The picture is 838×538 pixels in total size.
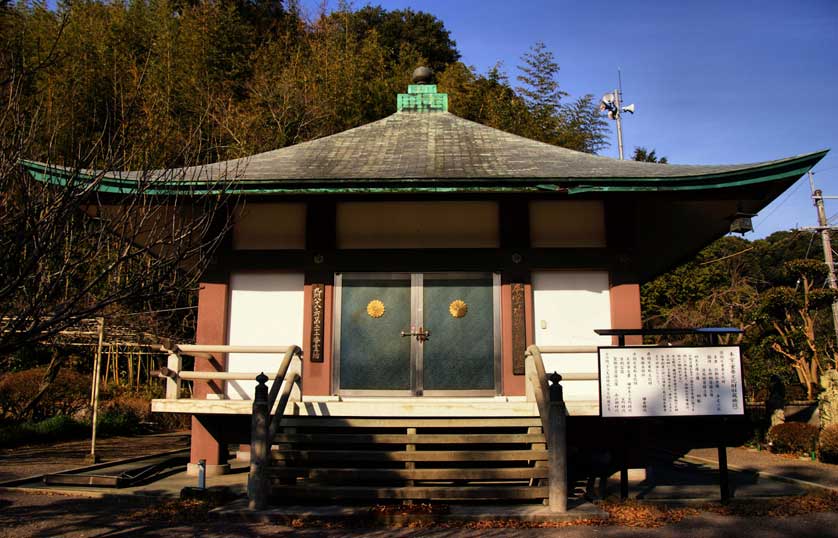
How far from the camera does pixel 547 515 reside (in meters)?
6.72

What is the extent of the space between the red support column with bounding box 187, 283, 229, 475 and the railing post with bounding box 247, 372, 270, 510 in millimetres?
2184

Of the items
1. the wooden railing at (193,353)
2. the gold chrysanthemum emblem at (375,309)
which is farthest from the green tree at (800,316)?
the wooden railing at (193,353)

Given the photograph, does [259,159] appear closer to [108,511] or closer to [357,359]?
[357,359]

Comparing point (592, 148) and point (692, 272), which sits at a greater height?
point (592, 148)

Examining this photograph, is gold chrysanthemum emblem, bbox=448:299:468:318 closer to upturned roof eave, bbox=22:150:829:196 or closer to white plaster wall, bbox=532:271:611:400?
white plaster wall, bbox=532:271:611:400

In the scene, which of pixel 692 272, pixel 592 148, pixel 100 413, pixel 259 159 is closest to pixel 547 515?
pixel 259 159

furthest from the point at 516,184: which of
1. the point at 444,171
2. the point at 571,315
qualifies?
the point at 571,315

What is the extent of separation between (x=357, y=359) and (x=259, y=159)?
3571 mm

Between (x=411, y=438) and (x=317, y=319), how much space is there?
264 cm

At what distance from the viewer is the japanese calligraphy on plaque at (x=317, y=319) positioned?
952 centimetres

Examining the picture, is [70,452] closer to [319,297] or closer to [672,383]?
[319,297]

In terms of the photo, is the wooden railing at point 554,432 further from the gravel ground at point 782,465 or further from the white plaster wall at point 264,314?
the gravel ground at point 782,465

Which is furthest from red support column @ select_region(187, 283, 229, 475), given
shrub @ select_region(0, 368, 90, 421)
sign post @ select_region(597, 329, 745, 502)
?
shrub @ select_region(0, 368, 90, 421)

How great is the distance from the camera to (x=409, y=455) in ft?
24.7
